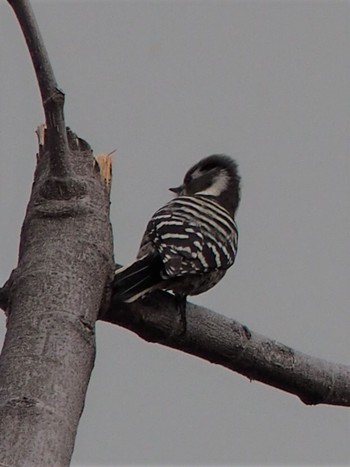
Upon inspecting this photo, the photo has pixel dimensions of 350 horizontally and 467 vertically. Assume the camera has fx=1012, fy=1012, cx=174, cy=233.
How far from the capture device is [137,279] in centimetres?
287

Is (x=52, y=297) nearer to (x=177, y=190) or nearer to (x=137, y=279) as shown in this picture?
(x=137, y=279)

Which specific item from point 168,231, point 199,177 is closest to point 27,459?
point 168,231

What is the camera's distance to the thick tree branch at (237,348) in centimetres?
283

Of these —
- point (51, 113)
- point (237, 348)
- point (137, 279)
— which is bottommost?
point (237, 348)

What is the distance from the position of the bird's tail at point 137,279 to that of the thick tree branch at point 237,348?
36mm

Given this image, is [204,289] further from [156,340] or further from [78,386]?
[78,386]

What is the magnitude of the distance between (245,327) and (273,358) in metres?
0.12

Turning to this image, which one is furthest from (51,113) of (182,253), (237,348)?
(182,253)

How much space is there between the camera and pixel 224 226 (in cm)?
418

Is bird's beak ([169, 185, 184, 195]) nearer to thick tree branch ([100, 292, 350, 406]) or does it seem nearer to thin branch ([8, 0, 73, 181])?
thick tree branch ([100, 292, 350, 406])

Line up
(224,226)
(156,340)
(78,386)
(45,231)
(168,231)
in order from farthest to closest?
(224,226) < (168,231) < (156,340) < (45,231) < (78,386)

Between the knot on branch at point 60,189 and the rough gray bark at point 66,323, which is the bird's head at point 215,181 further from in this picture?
the knot on branch at point 60,189

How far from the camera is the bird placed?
296 cm

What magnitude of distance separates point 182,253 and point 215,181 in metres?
1.75
